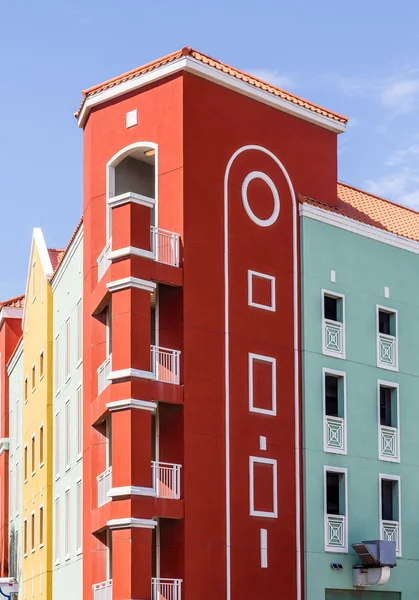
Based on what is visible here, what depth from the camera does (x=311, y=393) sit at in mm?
40344

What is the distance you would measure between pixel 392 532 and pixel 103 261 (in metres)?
13.1

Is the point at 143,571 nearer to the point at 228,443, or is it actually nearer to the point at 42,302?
the point at 228,443

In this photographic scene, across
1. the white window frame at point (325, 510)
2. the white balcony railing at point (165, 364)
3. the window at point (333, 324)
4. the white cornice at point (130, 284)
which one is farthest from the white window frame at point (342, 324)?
the white cornice at point (130, 284)

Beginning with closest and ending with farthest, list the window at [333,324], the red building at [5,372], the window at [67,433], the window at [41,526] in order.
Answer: the window at [333,324] → the window at [67,433] → the window at [41,526] → the red building at [5,372]

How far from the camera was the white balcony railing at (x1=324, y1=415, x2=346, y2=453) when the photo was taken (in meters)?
40.6

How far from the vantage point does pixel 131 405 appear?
35281 mm

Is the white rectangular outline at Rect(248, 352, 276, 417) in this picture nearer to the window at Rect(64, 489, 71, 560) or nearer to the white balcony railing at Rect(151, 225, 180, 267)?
the white balcony railing at Rect(151, 225, 180, 267)

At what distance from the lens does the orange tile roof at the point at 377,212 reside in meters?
44.3

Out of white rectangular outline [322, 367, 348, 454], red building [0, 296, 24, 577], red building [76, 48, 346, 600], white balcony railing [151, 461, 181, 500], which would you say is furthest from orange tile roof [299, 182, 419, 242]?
red building [0, 296, 24, 577]

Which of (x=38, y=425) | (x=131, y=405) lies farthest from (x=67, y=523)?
(x=131, y=405)

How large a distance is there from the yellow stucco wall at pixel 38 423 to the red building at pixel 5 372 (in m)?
6.94

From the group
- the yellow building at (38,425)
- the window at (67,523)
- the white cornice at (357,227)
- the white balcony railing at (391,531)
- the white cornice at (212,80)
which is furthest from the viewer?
the yellow building at (38,425)

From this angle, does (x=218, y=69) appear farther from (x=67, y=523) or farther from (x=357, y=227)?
(x=67, y=523)

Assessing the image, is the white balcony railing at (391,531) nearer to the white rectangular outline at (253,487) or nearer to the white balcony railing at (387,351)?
the white rectangular outline at (253,487)
